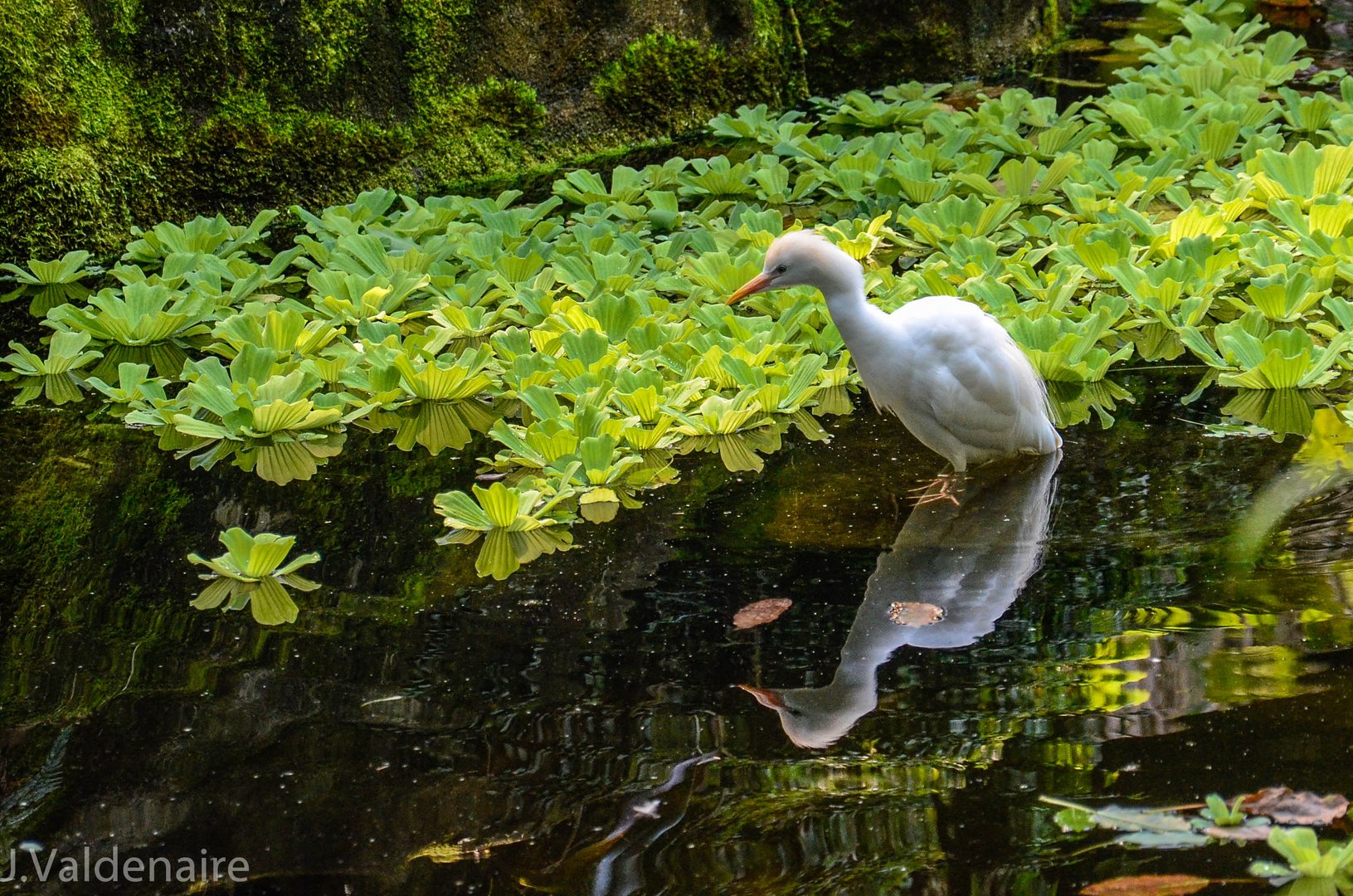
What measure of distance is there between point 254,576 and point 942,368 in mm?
1561

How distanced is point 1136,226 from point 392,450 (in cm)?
237

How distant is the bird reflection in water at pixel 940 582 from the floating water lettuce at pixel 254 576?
978 millimetres

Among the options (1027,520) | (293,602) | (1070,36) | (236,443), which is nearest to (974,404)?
(1027,520)

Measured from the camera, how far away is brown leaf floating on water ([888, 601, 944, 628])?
94.7 inches

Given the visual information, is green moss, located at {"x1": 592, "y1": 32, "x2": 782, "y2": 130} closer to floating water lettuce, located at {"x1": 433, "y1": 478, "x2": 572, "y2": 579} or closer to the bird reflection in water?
the bird reflection in water

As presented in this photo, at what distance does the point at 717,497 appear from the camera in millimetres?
2932

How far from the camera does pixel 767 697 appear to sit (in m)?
2.20

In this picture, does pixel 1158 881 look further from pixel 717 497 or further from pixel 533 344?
pixel 533 344

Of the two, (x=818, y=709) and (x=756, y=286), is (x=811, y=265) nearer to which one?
(x=756, y=286)

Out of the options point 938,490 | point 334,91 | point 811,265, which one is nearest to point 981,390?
point 938,490

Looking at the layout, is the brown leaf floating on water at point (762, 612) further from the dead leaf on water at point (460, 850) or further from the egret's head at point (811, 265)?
the egret's head at point (811, 265)

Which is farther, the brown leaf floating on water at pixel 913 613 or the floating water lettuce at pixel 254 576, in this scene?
the floating water lettuce at pixel 254 576

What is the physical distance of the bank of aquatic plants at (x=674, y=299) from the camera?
3.16m

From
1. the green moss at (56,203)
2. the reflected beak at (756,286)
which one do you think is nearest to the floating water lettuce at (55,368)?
the green moss at (56,203)
